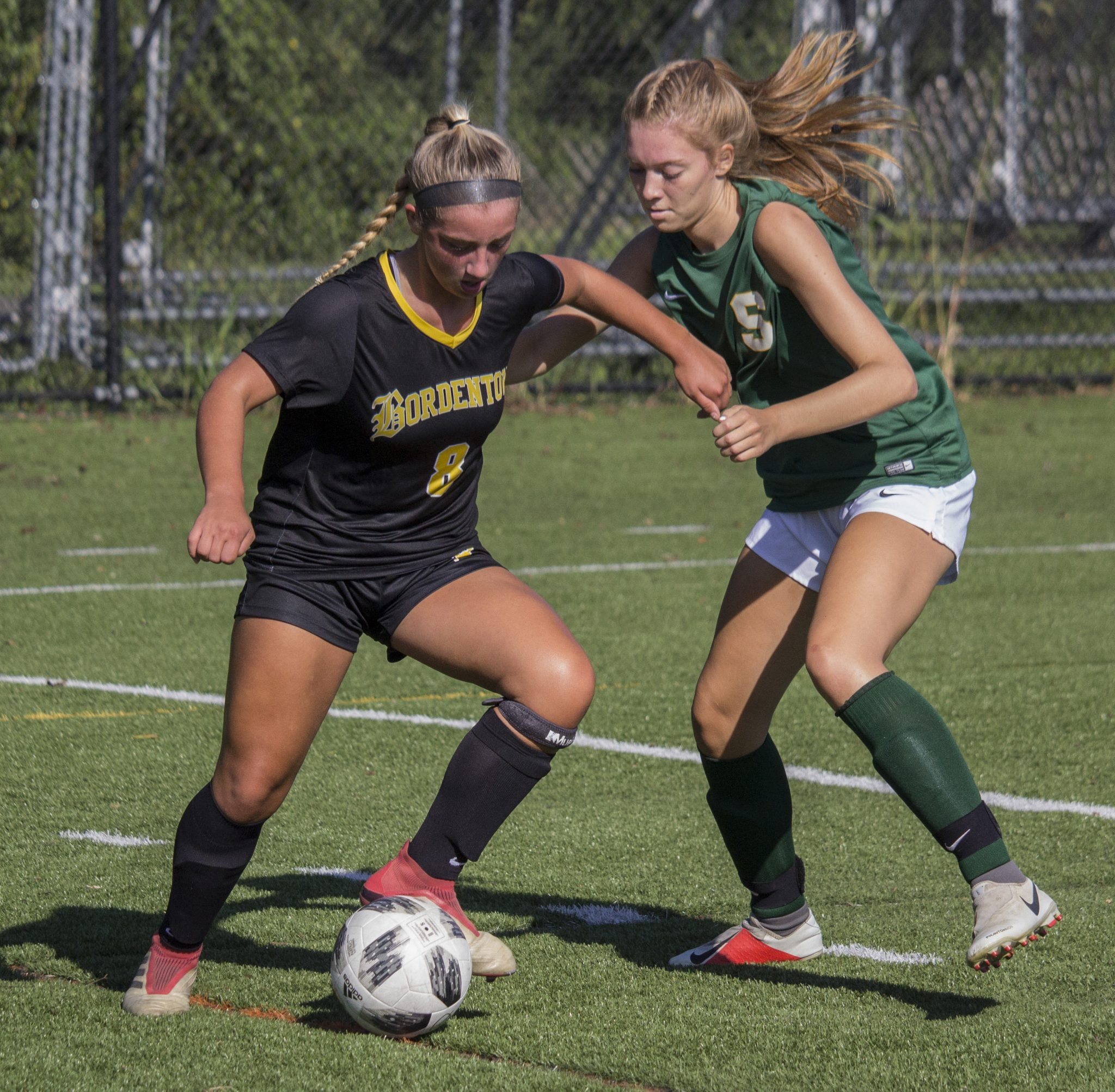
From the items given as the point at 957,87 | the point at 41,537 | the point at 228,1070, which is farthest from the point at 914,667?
the point at 957,87

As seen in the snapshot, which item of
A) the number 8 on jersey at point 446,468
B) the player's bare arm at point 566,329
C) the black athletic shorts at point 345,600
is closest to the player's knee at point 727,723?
the black athletic shorts at point 345,600

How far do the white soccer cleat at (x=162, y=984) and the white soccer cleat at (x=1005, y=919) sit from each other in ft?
5.14

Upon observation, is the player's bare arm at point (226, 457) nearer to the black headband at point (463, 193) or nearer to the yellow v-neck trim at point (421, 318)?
the yellow v-neck trim at point (421, 318)

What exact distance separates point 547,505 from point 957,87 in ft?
20.4

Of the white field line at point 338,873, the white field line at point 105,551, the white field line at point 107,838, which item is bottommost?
the white field line at point 105,551

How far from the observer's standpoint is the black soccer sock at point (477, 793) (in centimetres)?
338

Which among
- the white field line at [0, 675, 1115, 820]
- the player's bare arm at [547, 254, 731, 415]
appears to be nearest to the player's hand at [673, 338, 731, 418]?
the player's bare arm at [547, 254, 731, 415]

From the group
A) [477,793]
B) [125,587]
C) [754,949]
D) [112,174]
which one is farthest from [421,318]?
[112,174]

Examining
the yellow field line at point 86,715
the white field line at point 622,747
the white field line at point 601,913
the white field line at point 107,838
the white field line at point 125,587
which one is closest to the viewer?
the white field line at point 601,913

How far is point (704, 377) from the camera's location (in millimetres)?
3584

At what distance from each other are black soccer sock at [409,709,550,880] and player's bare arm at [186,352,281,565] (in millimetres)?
670

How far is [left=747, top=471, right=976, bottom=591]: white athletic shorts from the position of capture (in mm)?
3568

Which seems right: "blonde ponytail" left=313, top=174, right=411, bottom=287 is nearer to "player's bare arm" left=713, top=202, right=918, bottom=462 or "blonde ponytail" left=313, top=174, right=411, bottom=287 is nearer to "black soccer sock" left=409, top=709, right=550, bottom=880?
"player's bare arm" left=713, top=202, right=918, bottom=462

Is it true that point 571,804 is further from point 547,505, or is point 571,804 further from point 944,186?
point 944,186
